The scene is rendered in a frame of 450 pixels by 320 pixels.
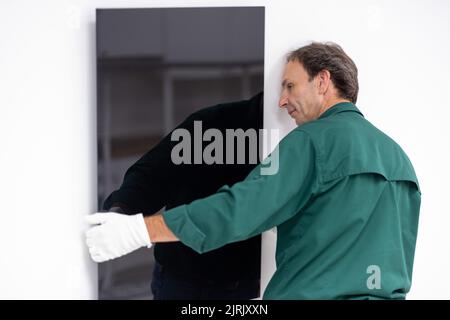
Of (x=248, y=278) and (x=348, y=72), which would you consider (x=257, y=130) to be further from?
(x=248, y=278)

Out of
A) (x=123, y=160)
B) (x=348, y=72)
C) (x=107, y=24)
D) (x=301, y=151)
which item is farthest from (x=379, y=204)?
(x=107, y=24)

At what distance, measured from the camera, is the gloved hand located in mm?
1127

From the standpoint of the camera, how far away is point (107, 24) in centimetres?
134

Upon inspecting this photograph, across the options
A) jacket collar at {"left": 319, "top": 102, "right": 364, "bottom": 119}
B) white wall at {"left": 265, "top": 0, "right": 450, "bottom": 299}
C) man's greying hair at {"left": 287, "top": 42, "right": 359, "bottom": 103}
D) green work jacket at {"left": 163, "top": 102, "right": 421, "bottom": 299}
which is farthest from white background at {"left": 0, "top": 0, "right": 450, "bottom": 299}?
green work jacket at {"left": 163, "top": 102, "right": 421, "bottom": 299}

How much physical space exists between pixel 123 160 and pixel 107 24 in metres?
0.41

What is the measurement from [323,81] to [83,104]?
0.74 meters

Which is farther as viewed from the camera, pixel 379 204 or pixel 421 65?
pixel 421 65

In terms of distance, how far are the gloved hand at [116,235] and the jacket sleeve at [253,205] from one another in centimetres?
9

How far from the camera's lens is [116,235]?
1.16 m

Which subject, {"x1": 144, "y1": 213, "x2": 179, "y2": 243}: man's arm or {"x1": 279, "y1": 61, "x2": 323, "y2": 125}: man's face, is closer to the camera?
{"x1": 144, "y1": 213, "x2": 179, "y2": 243}: man's arm

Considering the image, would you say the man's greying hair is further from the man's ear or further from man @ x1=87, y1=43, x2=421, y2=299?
man @ x1=87, y1=43, x2=421, y2=299

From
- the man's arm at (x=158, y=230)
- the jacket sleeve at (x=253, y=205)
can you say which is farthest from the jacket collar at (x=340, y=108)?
the man's arm at (x=158, y=230)

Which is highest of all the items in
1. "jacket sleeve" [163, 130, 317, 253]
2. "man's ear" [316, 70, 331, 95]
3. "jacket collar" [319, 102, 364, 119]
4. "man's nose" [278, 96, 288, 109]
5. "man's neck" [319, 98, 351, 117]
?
"man's ear" [316, 70, 331, 95]
